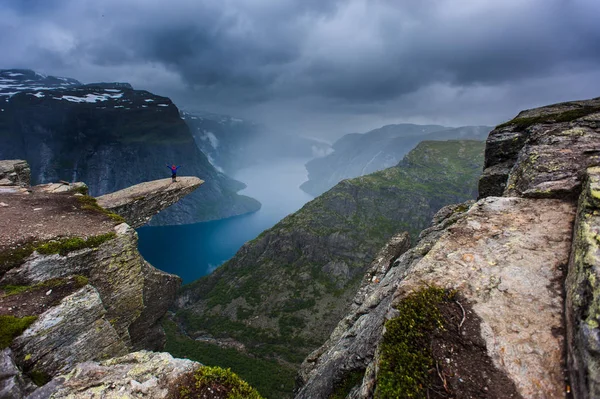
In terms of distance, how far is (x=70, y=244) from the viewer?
18203mm

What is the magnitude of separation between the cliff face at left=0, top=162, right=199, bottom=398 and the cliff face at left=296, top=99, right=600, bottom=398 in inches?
497

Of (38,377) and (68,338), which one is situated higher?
(68,338)

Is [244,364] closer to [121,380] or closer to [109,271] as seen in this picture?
[109,271]

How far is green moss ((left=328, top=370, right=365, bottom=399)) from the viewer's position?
10664 mm

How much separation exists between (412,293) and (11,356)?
52.9 feet

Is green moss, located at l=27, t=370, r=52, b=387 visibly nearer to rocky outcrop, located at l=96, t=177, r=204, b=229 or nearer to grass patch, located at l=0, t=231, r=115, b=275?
grass patch, located at l=0, t=231, r=115, b=275

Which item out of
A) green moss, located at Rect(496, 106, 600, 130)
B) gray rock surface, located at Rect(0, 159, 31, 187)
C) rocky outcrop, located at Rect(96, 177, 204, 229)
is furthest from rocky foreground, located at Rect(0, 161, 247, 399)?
green moss, located at Rect(496, 106, 600, 130)

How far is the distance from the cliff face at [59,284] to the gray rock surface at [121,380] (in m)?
2.63

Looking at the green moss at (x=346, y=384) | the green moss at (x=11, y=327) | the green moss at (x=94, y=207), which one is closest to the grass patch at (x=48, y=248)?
the green moss at (x=94, y=207)

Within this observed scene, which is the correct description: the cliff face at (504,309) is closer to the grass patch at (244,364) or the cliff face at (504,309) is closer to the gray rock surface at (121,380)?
the gray rock surface at (121,380)

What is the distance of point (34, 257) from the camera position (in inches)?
651

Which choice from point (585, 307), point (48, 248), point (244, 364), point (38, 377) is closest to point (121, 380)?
point (38, 377)

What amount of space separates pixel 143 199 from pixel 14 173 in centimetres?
1432

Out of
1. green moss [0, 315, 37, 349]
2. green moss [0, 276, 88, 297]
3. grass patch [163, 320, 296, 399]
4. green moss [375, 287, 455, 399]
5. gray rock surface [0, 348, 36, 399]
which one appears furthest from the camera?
grass patch [163, 320, 296, 399]
